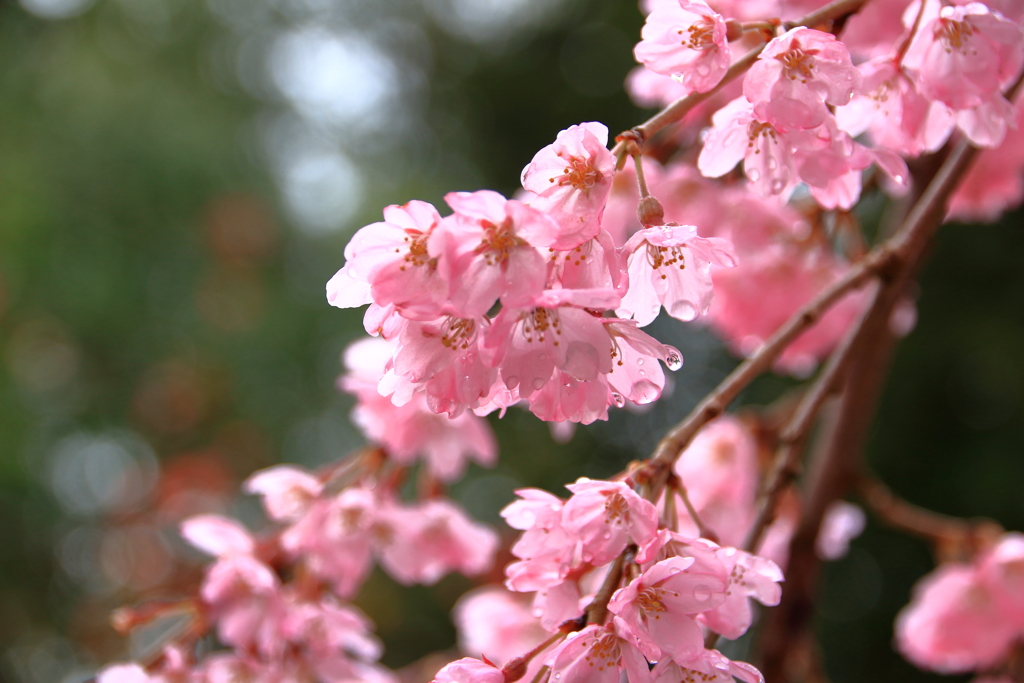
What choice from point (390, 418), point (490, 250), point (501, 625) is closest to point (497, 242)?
point (490, 250)

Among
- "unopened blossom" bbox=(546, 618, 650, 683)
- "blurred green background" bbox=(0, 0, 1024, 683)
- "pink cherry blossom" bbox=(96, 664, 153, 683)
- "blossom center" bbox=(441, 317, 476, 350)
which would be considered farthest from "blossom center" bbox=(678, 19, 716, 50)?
"blurred green background" bbox=(0, 0, 1024, 683)

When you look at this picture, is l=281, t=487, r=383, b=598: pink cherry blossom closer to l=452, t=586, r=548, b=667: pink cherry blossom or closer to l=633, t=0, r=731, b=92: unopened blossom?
l=452, t=586, r=548, b=667: pink cherry blossom

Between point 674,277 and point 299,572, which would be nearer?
point 674,277

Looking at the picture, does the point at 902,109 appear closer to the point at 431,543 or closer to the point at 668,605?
the point at 668,605

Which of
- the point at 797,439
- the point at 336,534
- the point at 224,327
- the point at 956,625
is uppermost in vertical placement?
the point at 797,439

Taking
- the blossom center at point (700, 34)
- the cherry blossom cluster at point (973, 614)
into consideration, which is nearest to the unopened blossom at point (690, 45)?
the blossom center at point (700, 34)

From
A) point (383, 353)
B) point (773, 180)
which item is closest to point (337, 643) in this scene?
point (383, 353)
